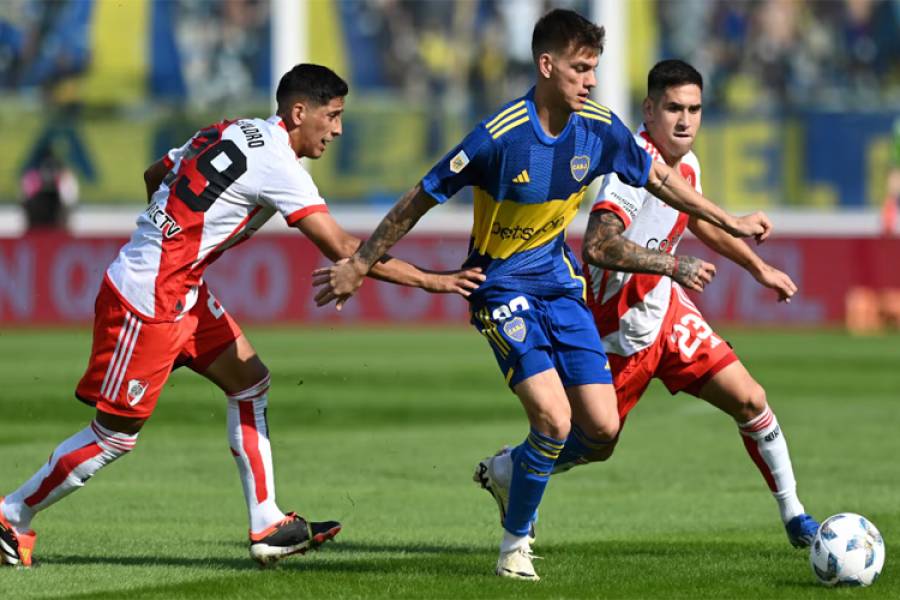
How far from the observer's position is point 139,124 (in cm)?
3822

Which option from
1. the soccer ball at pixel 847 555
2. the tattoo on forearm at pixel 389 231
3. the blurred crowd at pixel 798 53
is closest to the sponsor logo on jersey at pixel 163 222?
the tattoo on forearm at pixel 389 231

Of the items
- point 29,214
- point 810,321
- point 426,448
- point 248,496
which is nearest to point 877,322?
point 810,321

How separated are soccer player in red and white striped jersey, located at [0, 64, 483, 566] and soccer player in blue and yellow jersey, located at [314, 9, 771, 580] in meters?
0.20

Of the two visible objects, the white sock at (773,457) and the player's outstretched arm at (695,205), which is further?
the white sock at (773,457)

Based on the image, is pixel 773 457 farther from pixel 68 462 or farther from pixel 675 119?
pixel 68 462

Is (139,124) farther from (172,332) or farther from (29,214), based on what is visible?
(172,332)

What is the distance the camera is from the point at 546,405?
7.29 meters

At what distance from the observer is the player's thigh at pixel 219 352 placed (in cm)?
785

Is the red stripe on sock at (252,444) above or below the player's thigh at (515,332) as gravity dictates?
below

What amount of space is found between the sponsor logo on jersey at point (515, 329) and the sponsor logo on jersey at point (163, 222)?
1.51 m

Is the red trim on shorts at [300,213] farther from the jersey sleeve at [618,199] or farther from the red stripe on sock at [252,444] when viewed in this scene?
the jersey sleeve at [618,199]

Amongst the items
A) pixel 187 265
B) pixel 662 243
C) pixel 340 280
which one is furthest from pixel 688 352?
pixel 187 265

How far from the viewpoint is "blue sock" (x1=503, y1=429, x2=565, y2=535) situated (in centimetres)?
737

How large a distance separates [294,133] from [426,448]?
547cm
